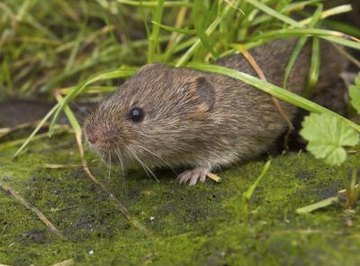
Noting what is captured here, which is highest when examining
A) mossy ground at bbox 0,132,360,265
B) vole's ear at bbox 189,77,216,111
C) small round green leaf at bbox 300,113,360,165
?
small round green leaf at bbox 300,113,360,165

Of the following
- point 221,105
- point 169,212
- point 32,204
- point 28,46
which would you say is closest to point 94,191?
point 32,204

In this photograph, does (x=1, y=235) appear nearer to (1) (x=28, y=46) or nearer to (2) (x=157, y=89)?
(2) (x=157, y=89)

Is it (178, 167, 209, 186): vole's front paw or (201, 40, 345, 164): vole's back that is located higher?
(201, 40, 345, 164): vole's back

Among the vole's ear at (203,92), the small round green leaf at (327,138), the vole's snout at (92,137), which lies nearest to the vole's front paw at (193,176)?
the vole's ear at (203,92)

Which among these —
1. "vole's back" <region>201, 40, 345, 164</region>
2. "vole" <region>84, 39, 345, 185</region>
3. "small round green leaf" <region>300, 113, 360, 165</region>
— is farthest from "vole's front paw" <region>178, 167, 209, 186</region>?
"small round green leaf" <region>300, 113, 360, 165</region>

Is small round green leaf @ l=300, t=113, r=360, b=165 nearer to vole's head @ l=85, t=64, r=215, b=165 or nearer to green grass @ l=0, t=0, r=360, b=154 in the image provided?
vole's head @ l=85, t=64, r=215, b=165

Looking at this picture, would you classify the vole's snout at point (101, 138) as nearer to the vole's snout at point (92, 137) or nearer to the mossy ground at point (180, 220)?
the vole's snout at point (92, 137)

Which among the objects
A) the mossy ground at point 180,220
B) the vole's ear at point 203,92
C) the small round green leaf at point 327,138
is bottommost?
the mossy ground at point 180,220

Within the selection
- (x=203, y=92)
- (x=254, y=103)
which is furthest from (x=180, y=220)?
(x=254, y=103)
